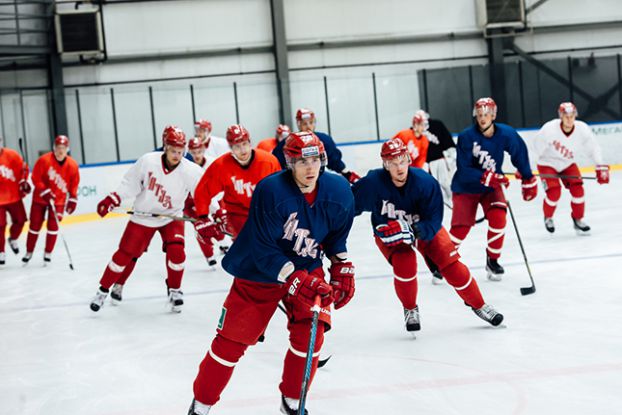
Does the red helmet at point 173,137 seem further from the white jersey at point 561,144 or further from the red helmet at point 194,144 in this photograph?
the white jersey at point 561,144

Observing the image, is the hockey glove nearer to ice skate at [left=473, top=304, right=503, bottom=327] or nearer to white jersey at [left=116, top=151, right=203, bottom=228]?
ice skate at [left=473, top=304, right=503, bottom=327]

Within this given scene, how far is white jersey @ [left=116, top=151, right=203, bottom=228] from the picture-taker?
5316 millimetres

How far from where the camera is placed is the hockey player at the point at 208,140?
8086 mm

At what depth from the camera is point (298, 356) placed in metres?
2.98

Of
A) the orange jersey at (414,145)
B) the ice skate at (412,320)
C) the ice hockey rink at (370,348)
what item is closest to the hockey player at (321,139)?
the ice hockey rink at (370,348)

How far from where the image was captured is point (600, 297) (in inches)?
195

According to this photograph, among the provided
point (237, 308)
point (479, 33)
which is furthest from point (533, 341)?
point (479, 33)

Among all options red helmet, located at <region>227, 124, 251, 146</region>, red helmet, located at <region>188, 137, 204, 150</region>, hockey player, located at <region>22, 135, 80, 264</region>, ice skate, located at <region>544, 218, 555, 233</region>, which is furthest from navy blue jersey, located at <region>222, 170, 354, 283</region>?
hockey player, located at <region>22, 135, 80, 264</region>

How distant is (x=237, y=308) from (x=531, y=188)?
3.44 m

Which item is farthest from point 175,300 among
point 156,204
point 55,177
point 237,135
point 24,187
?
point 24,187

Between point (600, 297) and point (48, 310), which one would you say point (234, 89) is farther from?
point (600, 297)

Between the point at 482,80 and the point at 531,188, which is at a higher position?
the point at 482,80

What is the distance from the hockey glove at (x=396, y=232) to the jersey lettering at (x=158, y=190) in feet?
5.67

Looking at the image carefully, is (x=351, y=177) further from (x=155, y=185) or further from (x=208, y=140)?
(x=208, y=140)
